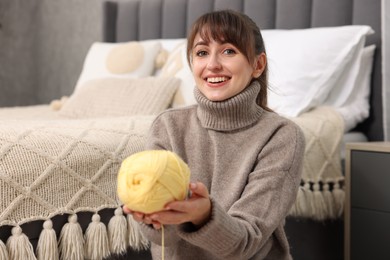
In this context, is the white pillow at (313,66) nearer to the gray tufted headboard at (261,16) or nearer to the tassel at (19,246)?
the gray tufted headboard at (261,16)

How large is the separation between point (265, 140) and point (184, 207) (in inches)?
14.5

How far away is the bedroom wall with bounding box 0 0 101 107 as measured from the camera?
3701 millimetres

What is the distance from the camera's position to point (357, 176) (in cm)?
174

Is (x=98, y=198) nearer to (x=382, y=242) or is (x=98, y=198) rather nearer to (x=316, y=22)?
(x=382, y=242)

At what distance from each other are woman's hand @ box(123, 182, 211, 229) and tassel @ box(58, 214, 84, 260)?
403 mm

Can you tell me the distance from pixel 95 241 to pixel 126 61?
1.44 metres

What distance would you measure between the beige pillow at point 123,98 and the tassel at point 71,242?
0.80 metres

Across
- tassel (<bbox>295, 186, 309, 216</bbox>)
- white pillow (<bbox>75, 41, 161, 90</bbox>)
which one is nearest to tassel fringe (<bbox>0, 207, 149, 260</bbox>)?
tassel (<bbox>295, 186, 309, 216</bbox>)

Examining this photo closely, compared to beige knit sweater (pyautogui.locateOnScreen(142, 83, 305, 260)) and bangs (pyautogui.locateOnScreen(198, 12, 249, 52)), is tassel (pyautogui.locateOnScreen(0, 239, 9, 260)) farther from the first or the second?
bangs (pyautogui.locateOnScreen(198, 12, 249, 52))

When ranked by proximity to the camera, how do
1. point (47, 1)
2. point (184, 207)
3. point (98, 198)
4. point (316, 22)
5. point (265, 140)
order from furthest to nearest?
point (47, 1) → point (316, 22) → point (98, 198) → point (265, 140) → point (184, 207)

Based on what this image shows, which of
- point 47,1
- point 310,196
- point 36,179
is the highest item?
point 47,1

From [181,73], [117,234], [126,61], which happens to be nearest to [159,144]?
[117,234]

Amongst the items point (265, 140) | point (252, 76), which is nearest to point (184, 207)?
point (265, 140)

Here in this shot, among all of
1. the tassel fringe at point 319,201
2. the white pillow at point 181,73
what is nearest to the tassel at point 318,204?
the tassel fringe at point 319,201
